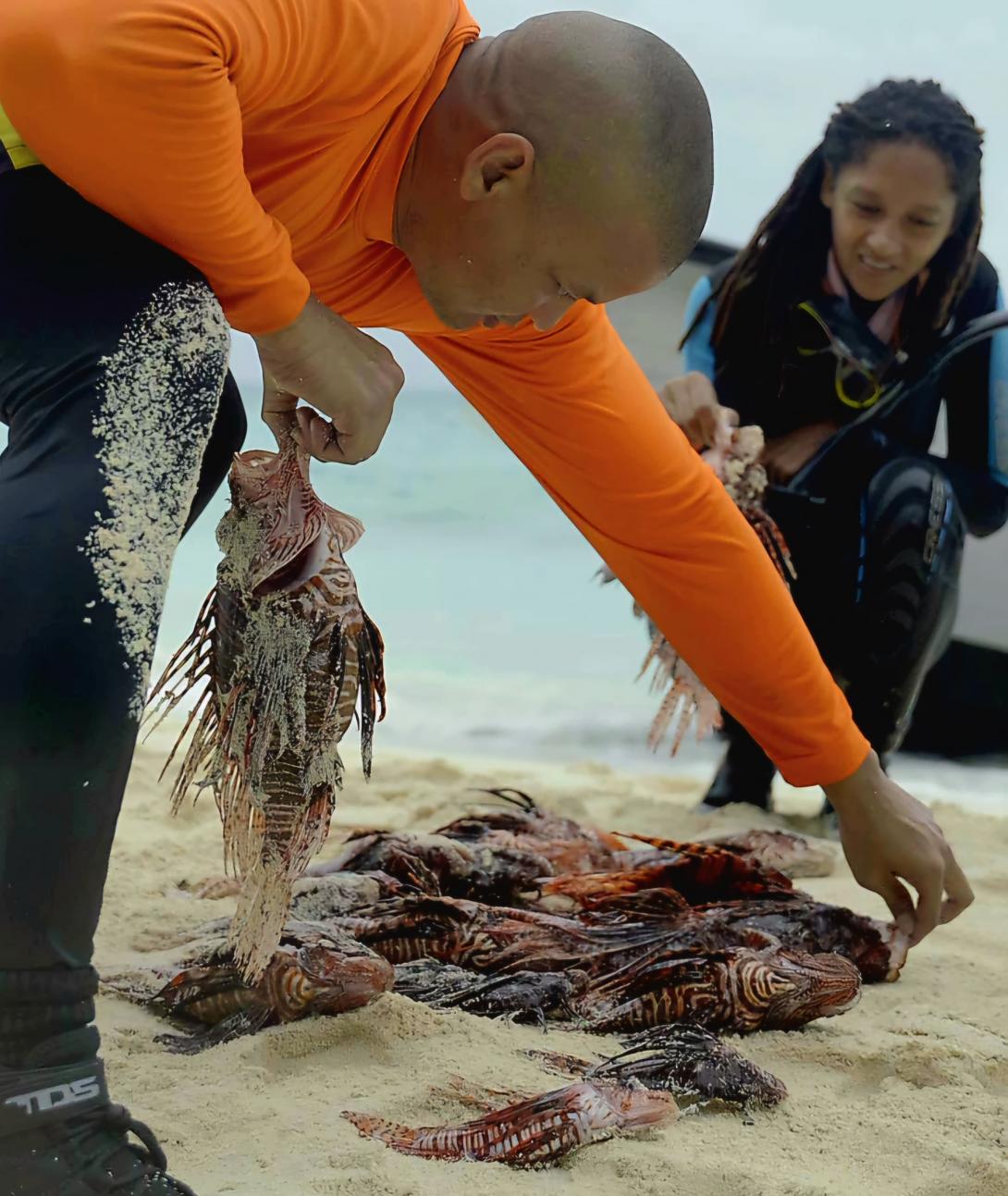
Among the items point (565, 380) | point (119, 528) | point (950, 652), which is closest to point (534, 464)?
point (565, 380)

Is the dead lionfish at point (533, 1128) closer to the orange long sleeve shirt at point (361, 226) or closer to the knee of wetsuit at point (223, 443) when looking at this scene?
the orange long sleeve shirt at point (361, 226)

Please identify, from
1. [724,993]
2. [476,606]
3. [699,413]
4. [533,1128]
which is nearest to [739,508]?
[699,413]

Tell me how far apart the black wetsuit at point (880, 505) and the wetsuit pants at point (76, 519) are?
209 centimetres

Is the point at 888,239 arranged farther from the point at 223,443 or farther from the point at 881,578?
the point at 223,443

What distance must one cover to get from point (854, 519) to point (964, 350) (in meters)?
0.50

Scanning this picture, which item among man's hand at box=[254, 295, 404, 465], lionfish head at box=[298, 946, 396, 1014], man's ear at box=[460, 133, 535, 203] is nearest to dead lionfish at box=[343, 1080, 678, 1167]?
lionfish head at box=[298, 946, 396, 1014]

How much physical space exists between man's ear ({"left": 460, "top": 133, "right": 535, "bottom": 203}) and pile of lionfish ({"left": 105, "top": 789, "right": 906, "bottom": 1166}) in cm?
95

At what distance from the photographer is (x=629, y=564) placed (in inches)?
72.8

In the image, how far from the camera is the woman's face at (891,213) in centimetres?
281

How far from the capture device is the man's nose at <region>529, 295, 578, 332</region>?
4.65 ft

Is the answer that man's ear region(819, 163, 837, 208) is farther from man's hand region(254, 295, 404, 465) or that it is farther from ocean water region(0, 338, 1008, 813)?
man's hand region(254, 295, 404, 465)

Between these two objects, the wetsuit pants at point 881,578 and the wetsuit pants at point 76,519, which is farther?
the wetsuit pants at point 881,578

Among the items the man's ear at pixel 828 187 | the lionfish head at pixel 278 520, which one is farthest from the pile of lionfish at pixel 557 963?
the man's ear at pixel 828 187

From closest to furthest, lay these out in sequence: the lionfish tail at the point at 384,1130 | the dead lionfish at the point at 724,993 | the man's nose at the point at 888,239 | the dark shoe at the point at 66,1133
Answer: the dark shoe at the point at 66,1133
the lionfish tail at the point at 384,1130
the dead lionfish at the point at 724,993
the man's nose at the point at 888,239
